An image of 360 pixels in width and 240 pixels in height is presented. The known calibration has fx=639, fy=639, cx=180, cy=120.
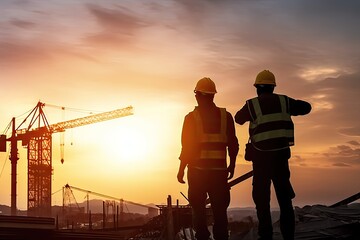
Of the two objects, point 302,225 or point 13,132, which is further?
point 13,132

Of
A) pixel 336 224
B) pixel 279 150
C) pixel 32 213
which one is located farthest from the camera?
pixel 32 213

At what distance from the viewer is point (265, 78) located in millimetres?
8695

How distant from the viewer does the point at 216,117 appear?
8.81 metres

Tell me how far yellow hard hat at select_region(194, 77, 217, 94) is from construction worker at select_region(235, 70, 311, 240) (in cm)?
62

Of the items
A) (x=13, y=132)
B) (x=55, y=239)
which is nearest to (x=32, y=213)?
(x=13, y=132)

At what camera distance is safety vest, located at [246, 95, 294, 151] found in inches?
327

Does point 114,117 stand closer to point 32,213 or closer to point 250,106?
point 32,213

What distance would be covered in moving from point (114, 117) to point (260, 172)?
12688 cm

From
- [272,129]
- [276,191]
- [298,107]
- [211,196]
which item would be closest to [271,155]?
[272,129]

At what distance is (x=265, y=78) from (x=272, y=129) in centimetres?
78

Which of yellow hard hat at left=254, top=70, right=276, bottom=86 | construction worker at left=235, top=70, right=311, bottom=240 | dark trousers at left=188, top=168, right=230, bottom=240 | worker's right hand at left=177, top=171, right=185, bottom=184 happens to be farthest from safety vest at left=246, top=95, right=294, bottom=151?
worker's right hand at left=177, top=171, right=185, bottom=184

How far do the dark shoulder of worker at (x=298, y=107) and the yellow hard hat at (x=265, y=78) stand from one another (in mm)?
371

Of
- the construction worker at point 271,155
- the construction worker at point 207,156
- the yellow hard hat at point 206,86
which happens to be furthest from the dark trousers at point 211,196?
the yellow hard hat at point 206,86

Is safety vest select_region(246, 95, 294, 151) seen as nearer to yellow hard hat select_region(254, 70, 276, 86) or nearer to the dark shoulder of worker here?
the dark shoulder of worker
